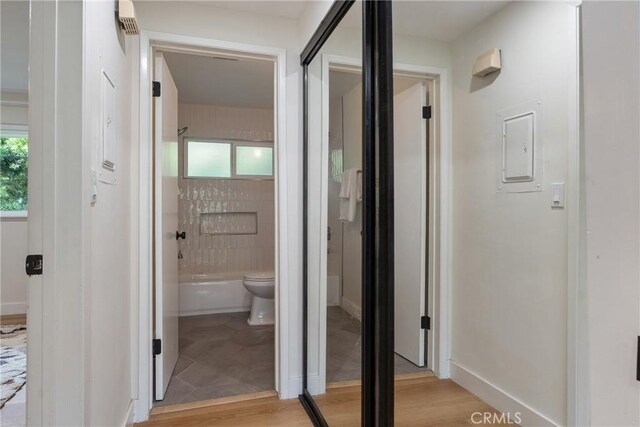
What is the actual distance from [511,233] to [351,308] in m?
0.78

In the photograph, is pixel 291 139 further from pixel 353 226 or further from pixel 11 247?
pixel 11 247

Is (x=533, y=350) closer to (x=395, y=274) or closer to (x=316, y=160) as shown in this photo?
(x=395, y=274)

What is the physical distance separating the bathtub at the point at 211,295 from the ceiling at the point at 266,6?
2794 mm

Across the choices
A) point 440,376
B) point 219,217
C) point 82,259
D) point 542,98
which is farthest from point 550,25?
point 219,217

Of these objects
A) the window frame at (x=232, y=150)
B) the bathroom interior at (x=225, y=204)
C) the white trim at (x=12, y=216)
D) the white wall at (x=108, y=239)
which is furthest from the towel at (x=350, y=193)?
the white trim at (x=12, y=216)

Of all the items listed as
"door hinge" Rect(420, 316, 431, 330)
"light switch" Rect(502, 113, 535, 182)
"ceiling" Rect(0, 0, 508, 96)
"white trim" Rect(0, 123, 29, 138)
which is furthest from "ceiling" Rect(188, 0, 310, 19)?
"white trim" Rect(0, 123, 29, 138)

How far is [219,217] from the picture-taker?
14.3 feet

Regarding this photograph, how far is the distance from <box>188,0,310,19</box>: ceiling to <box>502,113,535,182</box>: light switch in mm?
1440

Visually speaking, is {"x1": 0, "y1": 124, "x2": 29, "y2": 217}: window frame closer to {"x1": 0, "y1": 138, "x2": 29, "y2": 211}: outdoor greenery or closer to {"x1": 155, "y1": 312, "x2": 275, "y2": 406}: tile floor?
{"x1": 0, "y1": 138, "x2": 29, "y2": 211}: outdoor greenery

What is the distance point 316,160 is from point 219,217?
2651 mm

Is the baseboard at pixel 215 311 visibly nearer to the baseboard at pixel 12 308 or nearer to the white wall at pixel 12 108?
the baseboard at pixel 12 308

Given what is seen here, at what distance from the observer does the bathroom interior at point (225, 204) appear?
323 centimetres

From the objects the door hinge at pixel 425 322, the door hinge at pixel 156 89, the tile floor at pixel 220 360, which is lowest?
the tile floor at pixel 220 360

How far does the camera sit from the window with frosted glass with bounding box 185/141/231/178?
4254 millimetres
